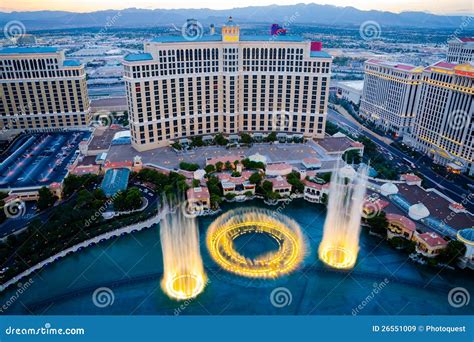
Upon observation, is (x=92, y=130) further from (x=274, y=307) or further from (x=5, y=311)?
(x=274, y=307)

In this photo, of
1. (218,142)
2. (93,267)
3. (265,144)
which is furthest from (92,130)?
(93,267)

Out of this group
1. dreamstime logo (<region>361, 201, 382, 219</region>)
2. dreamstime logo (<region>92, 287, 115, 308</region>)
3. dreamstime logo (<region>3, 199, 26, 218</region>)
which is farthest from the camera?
dreamstime logo (<region>3, 199, 26, 218</region>)

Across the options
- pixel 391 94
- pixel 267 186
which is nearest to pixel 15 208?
pixel 267 186

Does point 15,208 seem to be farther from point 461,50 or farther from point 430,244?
point 461,50

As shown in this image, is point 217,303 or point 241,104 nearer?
point 217,303

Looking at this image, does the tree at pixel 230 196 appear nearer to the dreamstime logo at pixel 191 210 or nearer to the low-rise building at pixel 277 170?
the dreamstime logo at pixel 191 210

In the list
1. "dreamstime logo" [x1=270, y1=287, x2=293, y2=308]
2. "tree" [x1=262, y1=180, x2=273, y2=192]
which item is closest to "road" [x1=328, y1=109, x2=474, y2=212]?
"tree" [x1=262, y1=180, x2=273, y2=192]

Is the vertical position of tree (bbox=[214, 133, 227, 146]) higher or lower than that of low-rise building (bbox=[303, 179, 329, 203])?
higher
